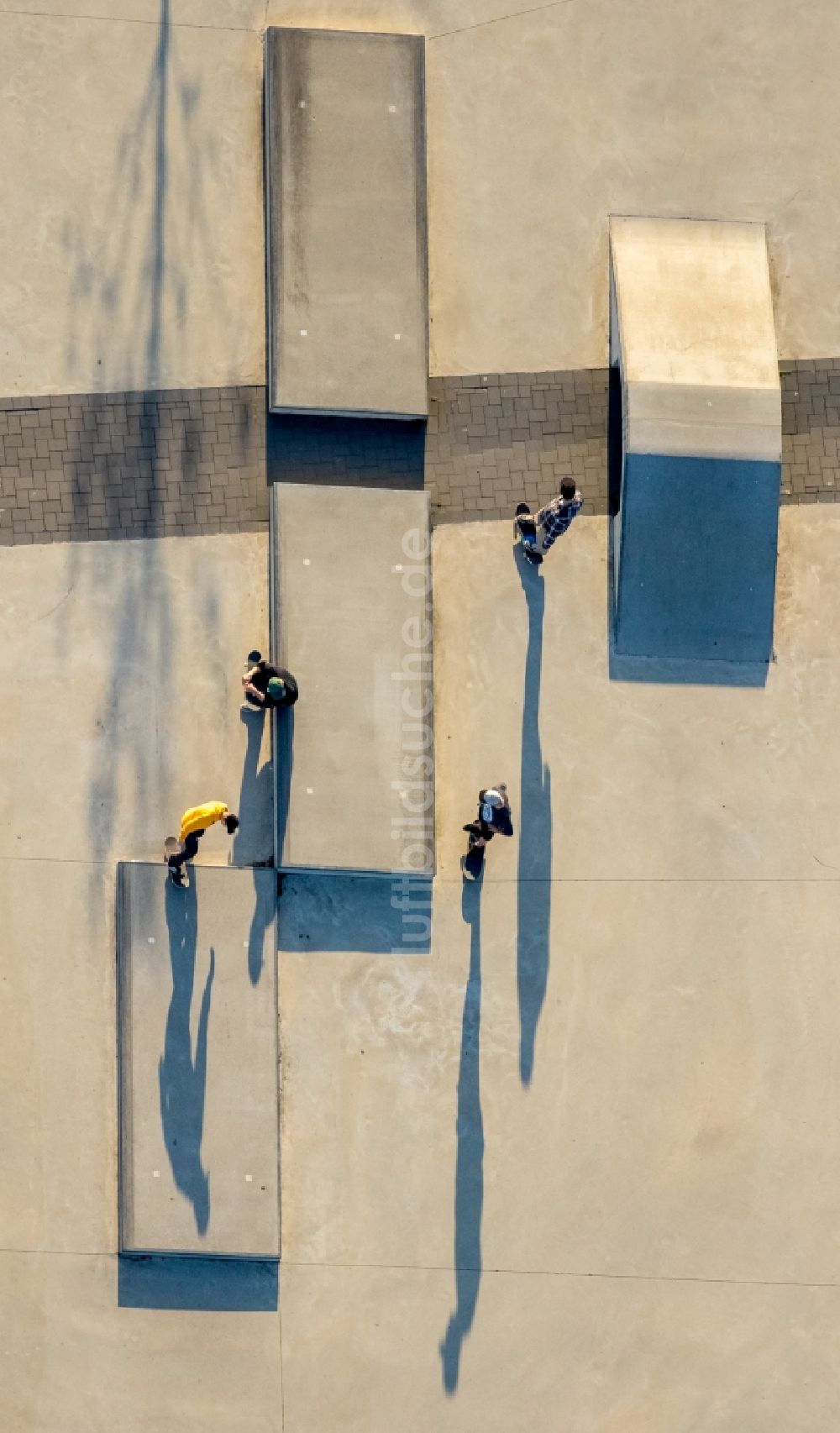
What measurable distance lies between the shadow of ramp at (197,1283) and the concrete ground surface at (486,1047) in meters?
0.07

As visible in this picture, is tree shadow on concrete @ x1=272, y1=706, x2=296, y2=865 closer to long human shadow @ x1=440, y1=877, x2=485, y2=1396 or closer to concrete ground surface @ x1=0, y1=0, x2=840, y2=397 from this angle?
long human shadow @ x1=440, y1=877, x2=485, y2=1396

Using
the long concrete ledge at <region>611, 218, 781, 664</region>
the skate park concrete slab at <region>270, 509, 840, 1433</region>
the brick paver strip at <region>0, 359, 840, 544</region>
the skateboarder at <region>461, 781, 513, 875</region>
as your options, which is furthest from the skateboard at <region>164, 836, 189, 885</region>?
the long concrete ledge at <region>611, 218, 781, 664</region>

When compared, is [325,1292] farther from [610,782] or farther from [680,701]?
[680,701]

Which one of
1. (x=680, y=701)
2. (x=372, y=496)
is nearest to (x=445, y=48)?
(x=372, y=496)

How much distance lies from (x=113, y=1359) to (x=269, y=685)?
6.04 m

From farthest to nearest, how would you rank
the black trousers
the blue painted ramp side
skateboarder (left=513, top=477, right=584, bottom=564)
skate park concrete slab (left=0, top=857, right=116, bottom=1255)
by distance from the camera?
the blue painted ramp side < skate park concrete slab (left=0, top=857, right=116, bottom=1255) < the black trousers < skateboarder (left=513, top=477, right=584, bottom=564)

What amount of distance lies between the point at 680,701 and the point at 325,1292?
240 inches

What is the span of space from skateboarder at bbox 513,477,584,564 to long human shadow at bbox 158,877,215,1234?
4180 mm

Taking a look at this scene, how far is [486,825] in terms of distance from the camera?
40.1 feet

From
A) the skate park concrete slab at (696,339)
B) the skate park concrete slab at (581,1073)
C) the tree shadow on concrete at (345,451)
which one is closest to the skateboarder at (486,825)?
the skate park concrete slab at (581,1073)

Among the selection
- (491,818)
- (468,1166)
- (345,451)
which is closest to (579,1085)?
(468,1166)

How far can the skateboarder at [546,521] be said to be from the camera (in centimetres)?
1192

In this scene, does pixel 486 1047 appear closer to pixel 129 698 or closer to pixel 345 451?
pixel 129 698

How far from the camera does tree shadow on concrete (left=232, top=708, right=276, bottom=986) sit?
40.8 feet
